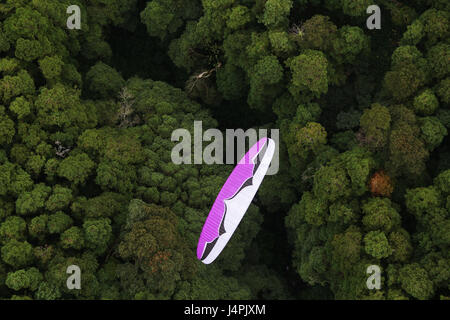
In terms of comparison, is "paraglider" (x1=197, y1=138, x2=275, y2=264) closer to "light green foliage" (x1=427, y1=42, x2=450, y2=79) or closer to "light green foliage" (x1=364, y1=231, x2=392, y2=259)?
"light green foliage" (x1=364, y1=231, x2=392, y2=259)

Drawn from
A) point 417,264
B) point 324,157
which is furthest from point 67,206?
point 417,264

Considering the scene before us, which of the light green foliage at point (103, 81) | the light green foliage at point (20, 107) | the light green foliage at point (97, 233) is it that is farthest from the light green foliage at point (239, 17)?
the light green foliage at point (97, 233)

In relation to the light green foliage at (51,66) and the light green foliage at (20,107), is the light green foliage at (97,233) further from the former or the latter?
the light green foliage at (51,66)

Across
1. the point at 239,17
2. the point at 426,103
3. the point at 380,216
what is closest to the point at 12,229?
the point at 239,17

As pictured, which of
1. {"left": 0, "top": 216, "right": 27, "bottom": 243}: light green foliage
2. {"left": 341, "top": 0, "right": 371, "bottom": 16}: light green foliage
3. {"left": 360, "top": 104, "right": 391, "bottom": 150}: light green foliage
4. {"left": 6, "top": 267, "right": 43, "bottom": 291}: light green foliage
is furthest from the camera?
{"left": 341, "top": 0, "right": 371, "bottom": 16}: light green foliage

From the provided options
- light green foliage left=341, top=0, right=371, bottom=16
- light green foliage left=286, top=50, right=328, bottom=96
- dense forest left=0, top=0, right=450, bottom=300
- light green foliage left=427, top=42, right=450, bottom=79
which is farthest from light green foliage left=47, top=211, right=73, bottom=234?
light green foliage left=427, top=42, right=450, bottom=79

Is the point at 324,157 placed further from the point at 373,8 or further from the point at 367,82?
the point at 373,8
